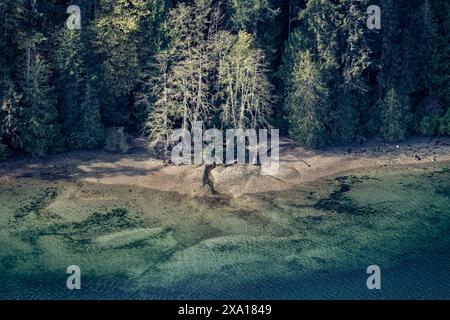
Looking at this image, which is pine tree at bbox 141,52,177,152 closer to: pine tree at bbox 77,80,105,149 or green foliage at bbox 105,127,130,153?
green foliage at bbox 105,127,130,153

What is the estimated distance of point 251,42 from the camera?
59969mm

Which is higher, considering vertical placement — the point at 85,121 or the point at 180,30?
the point at 180,30

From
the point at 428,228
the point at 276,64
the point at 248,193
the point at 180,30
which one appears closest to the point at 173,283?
the point at 248,193

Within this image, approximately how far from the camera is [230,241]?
47.6 m

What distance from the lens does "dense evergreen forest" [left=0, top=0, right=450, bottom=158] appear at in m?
57.2

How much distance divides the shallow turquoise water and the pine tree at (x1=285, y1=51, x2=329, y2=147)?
5.28 meters

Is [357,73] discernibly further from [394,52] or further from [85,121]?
[85,121]

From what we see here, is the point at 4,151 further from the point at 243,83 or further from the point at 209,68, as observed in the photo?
the point at 243,83

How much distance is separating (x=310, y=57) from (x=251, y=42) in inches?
229

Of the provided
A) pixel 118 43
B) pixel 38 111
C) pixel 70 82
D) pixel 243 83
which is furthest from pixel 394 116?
pixel 38 111

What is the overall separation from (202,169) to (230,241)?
37.2ft

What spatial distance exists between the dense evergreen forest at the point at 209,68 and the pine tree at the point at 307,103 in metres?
0.11

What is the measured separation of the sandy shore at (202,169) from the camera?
56219mm

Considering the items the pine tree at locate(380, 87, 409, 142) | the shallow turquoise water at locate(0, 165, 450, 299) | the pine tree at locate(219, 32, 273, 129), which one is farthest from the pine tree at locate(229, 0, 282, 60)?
the shallow turquoise water at locate(0, 165, 450, 299)
